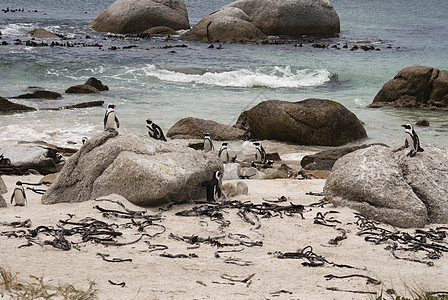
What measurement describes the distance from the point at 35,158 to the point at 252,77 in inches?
603

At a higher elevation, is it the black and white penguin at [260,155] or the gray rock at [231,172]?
the gray rock at [231,172]

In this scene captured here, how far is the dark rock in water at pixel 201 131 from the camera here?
14.0 meters

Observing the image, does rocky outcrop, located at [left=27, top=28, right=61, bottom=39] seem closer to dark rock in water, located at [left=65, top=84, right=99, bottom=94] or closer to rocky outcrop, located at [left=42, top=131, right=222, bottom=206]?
dark rock in water, located at [left=65, top=84, right=99, bottom=94]

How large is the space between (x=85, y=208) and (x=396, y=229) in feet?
11.5

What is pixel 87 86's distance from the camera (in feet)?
66.0

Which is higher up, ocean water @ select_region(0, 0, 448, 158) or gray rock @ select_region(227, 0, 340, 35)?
gray rock @ select_region(227, 0, 340, 35)

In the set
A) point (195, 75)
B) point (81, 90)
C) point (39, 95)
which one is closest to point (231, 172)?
point (39, 95)

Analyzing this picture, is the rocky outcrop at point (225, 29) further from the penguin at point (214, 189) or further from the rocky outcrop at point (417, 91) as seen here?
the penguin at point (214, 189)

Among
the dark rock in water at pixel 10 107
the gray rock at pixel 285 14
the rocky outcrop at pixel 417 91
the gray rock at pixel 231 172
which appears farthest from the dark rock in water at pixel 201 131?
the gray rock at pixel 285 14

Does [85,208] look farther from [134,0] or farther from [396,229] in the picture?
[134,0]

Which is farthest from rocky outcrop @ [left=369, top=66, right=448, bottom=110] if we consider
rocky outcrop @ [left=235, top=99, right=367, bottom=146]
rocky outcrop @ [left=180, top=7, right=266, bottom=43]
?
rocky outcrop @ [left=180, top=7, right=266, bottom=43]

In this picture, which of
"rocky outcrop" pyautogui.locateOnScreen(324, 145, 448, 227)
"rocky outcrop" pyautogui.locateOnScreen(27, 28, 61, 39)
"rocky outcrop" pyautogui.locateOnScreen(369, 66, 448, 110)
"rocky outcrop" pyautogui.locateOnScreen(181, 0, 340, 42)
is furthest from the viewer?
"rocky outcrop" pyautogui.locateOnScreen(181, 0, 340, 42)

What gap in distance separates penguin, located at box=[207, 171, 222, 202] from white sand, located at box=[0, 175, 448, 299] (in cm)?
41

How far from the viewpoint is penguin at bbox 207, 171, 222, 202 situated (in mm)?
6883
